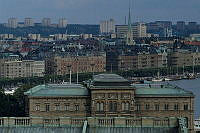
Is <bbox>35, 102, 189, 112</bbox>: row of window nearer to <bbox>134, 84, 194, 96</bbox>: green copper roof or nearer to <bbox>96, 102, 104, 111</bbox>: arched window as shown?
<bbox>96, 102, 104, 111</bbox>: arched window

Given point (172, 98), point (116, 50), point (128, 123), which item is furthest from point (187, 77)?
point (128, 123)

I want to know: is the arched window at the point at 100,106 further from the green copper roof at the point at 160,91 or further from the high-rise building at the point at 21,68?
the high-rise building at the point at 21,68

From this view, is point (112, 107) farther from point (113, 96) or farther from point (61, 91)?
point (61, 91)

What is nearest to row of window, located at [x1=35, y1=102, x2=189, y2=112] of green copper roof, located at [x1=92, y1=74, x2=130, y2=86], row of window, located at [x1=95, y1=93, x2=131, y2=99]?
row of window, located at [x1=95, y1=93, x2=131, y2=99]

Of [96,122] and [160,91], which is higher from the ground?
[96,122]

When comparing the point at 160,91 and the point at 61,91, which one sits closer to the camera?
the point at 61,91

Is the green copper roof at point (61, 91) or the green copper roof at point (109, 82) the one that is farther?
the green copper roof at point (109, 82)

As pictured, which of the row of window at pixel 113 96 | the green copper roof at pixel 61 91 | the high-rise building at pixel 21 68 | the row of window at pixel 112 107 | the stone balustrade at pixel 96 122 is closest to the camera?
the stone balustrade at pixel 96 122

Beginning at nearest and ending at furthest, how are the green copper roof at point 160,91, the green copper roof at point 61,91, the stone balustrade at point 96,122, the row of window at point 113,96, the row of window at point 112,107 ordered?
the stone balustrade at point 96,122, the row of window at point 112,107, the green copper roof at point 61,91, the green copper roof at point 160,91, the row of window at point 113,96

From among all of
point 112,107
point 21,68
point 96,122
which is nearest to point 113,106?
point 112,107

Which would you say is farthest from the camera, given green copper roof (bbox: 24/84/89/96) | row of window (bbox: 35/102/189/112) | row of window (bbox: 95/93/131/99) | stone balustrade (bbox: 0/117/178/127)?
row of window (bbox: 95/93/131/99)

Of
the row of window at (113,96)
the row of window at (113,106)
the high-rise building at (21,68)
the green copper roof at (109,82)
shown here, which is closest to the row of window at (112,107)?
the row of window at (113,106)

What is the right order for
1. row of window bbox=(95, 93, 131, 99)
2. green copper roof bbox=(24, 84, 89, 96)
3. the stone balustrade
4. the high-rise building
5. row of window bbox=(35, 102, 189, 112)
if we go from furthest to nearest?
the high-rise building, row of window bbox=(95, 93, 131, 99), green copper roof bbox=(24, 84, 89, 96), row of window bbox=(35, 102, 189, 112), the stone balustrade

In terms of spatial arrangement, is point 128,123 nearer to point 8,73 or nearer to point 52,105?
point 52,105
